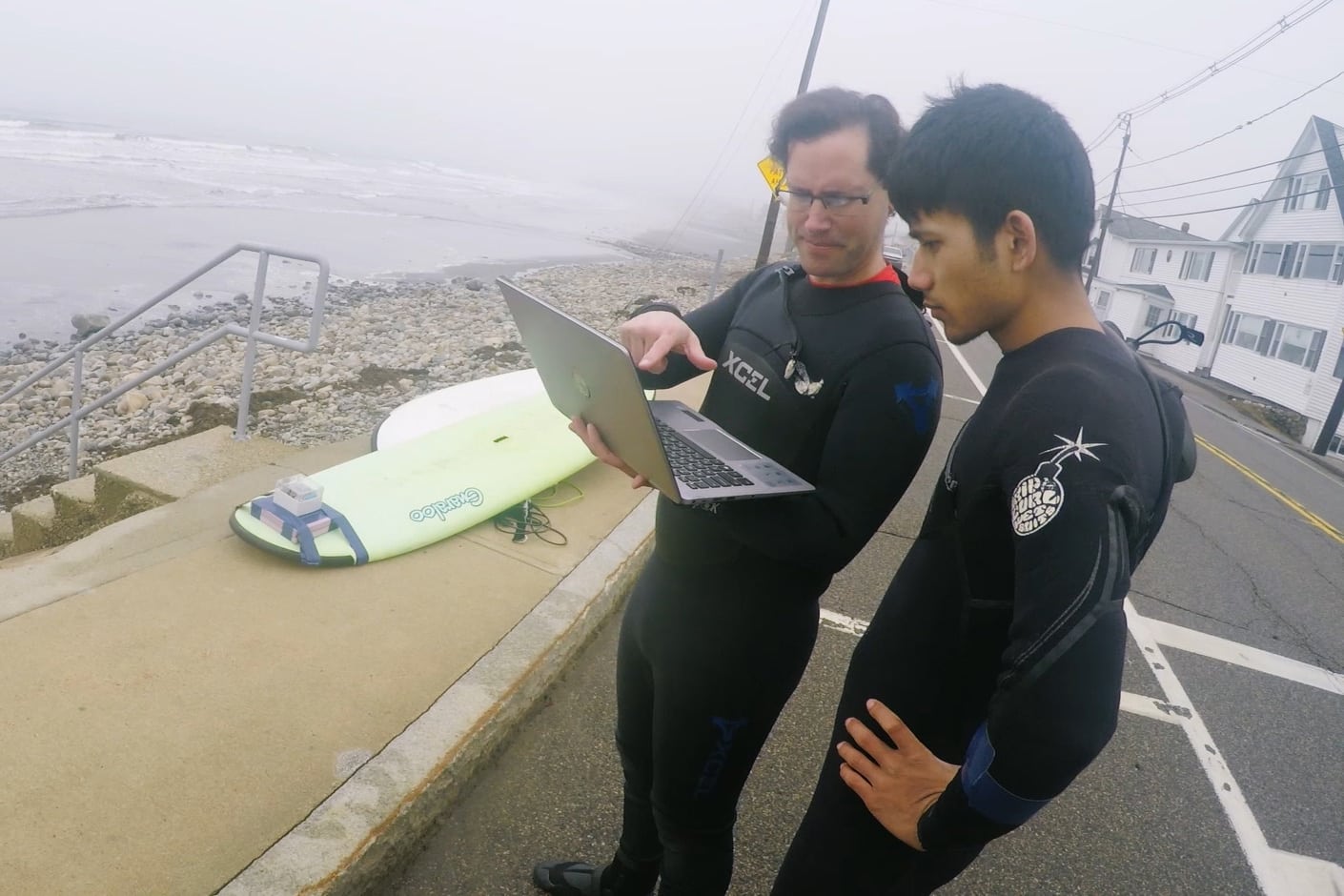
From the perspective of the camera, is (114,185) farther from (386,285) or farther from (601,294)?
(601,294)

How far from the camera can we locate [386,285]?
18.2 meters

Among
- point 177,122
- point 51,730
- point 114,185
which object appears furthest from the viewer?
point 177,122

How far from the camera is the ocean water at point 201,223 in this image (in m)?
16.1

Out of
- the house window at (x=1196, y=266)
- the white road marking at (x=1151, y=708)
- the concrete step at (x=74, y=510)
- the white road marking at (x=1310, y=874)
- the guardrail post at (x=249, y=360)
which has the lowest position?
the concrete step at (x=74, y=510)

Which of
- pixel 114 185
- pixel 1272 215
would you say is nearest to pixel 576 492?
pixel 114 185

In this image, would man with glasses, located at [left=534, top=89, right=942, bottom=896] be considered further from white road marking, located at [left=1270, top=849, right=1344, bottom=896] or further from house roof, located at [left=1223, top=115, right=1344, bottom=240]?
house roof, located at [left=1223, top=115, right=1344, bottom=240]

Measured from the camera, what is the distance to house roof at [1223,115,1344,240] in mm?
25625

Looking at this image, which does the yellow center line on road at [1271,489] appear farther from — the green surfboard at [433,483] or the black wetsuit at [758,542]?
the black wetsuit at [758,542]

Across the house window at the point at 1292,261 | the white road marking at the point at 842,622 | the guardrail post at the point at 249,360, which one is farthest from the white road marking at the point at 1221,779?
the house window at the point at 1292,261

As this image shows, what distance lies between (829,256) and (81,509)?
16.3 feet

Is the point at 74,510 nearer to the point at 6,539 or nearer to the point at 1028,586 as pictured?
the point at 6,539

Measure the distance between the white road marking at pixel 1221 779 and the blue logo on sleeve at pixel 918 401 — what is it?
8.34ft

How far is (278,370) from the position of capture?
32.7 ft

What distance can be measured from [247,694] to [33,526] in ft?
11.3
